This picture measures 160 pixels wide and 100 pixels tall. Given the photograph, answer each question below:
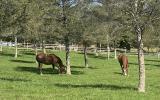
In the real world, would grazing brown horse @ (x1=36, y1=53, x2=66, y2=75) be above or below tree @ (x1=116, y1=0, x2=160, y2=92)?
below

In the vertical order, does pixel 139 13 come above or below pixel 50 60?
above

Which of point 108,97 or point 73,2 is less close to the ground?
point 73,2

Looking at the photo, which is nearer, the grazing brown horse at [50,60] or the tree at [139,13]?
the tree at [139,13]

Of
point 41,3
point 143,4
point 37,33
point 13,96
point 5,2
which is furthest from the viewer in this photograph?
point 37,33

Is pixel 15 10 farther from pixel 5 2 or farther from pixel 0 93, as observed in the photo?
pixel 0 93

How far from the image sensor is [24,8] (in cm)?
2562

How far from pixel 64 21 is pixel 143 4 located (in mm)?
17056

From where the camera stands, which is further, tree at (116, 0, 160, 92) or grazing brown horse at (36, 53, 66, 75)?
grazing brown horse at (36, 53, 66, 75)

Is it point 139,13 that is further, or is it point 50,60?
point 50,60

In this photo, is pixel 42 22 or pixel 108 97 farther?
pixel 42 22

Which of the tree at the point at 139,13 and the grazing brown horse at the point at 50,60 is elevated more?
the tree at the point at 139,13

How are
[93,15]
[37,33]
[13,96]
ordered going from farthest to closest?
1. [37,33]
2. [93,15]
3. [13,96]

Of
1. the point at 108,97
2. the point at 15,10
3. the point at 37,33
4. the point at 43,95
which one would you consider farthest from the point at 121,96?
the point at 37,33

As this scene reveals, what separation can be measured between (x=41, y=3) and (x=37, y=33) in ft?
54.8
